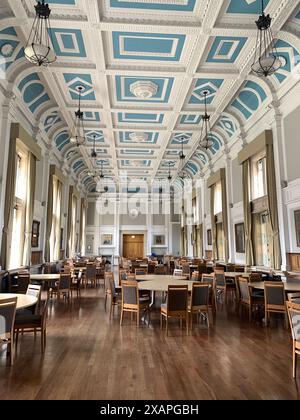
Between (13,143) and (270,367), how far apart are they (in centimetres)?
701

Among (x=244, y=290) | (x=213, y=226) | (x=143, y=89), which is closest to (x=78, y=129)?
(x=143, y=89)

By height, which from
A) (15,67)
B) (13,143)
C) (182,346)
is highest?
(15,67)

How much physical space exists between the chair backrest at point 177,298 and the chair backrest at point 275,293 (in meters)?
1.56

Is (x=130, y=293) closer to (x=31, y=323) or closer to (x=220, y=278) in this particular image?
(x=31, y=323)

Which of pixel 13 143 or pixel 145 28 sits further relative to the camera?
pixel 13 143

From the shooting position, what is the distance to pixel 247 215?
933cm

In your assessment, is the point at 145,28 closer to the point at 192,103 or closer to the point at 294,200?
the point at 192,103

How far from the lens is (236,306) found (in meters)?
7.22

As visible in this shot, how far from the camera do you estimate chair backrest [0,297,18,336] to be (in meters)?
3.38

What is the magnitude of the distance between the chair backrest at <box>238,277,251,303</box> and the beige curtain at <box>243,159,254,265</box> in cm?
299

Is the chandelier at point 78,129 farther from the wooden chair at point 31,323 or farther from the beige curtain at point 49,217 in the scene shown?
the wooden chair at point 31,323

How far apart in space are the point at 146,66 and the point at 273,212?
492 centimetres

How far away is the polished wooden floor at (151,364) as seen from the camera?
113 inches
